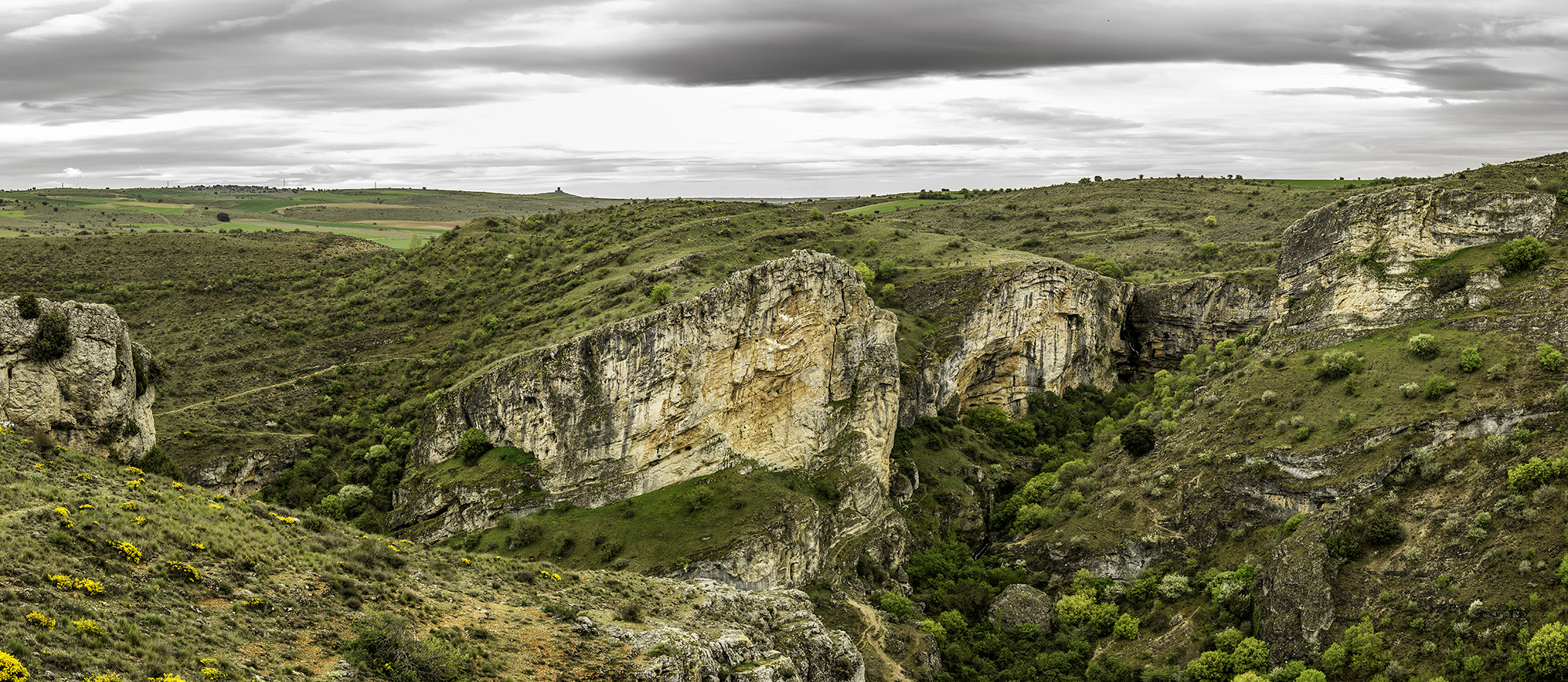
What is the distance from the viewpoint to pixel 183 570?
94.7 feet

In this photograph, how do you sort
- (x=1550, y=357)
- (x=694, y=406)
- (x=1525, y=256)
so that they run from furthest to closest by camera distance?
(x=694, y=406), (x=1525, y=256), (x=1550, y=357)

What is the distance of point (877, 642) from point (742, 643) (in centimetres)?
2710

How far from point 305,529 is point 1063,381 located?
3798 inches

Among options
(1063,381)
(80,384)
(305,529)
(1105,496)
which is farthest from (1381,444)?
(80,384)

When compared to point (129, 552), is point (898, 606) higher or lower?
lower

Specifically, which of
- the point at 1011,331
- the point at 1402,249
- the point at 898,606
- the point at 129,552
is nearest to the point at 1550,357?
the point at 1402,249

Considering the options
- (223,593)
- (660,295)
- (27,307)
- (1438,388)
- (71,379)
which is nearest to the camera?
(223,593)

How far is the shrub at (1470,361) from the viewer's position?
68312 millimetres

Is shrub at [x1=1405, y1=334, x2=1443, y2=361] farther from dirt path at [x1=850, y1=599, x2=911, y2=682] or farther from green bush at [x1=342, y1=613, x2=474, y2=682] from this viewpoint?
green bush at [x1=342, y1=613, x2=474, y2=682]

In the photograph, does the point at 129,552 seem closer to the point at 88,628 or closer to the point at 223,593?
the point at 223,593

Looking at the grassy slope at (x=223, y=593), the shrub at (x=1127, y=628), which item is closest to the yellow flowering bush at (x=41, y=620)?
the grassy slope at (x=223, y=593)

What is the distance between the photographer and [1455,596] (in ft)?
179

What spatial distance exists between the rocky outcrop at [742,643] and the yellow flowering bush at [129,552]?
15.9m

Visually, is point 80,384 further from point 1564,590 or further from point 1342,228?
point 1342,228
